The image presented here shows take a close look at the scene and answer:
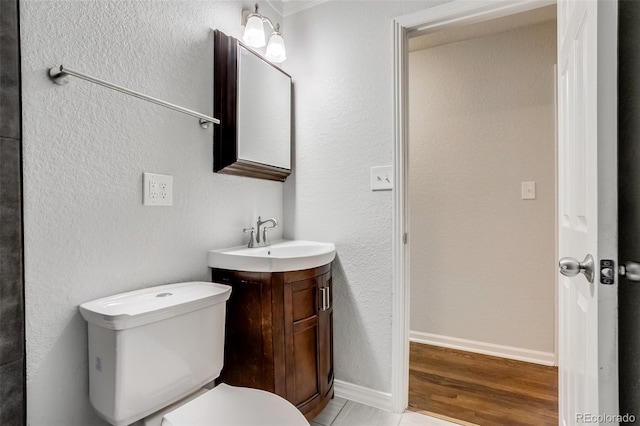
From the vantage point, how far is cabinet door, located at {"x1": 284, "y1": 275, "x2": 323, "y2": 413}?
4.43ft

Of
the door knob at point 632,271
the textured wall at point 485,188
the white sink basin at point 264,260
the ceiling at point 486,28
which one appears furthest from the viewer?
the textured wall at point 485,188

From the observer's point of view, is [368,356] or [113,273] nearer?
[113,273]

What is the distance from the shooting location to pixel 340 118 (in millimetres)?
1774

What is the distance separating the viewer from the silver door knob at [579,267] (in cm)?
68

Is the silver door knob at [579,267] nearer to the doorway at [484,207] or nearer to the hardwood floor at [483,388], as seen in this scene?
the hardwood floor at [483,388]

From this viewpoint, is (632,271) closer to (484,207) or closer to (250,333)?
(250,333)

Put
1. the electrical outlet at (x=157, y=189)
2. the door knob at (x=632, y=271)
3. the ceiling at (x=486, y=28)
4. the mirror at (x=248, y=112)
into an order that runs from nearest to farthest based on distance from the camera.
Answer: the door knob at (x=632, y=271) < the electrical outlet at (x=157, y=189) < the mirror at (x=248, y=112) < the ceiling at (x=486, y=28)

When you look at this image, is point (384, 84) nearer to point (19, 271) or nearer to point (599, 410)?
point (599, 410)

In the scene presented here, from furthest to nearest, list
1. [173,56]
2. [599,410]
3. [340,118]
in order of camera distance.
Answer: [340,118] < [173,56] < [599,410]

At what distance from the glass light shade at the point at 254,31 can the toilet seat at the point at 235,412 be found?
1.55 metres

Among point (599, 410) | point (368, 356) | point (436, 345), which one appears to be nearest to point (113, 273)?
point (368, 356)

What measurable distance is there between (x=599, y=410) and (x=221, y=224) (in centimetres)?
141

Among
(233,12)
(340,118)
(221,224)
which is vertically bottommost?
(221,224)

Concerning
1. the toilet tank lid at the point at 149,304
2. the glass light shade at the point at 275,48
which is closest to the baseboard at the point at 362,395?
the toilet tank lid at the point at 149,304
